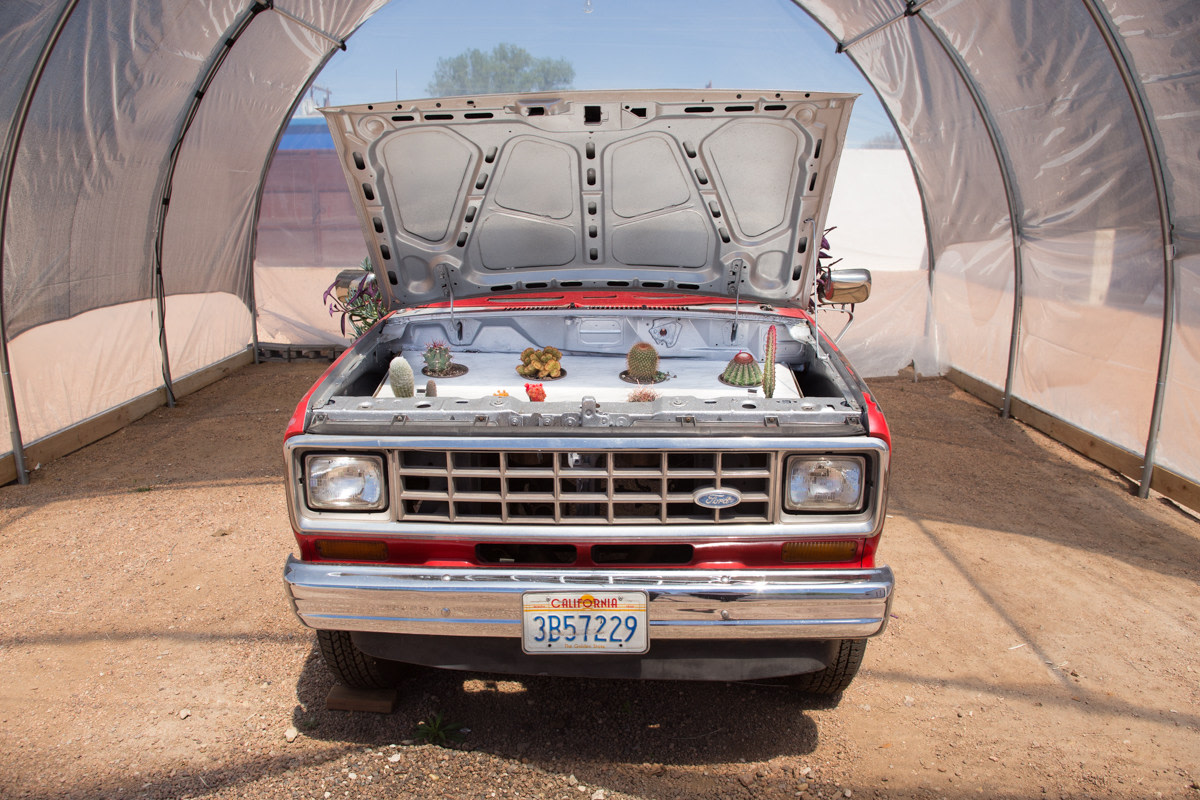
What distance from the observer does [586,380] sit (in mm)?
3232

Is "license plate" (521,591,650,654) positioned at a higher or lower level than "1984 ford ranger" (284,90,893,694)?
lower

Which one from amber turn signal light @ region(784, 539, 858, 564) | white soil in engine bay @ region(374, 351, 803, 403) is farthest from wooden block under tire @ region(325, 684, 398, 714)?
amber turn signal light @ region(784, 539, 858, 564)

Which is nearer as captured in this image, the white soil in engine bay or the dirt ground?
the dirt ground

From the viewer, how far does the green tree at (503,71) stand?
23.8 meters

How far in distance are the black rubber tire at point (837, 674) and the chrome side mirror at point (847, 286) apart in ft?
5.93

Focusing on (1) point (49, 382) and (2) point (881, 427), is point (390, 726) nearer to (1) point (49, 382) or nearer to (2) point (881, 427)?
(2) point (881, 427)

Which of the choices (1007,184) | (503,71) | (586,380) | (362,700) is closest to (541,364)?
(586,380)

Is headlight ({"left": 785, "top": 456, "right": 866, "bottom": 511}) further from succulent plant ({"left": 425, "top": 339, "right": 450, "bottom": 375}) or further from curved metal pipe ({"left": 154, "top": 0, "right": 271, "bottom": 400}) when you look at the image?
curved metal pipe ({"left": 154, "top": 0, "right": 271, "bottom": 400})

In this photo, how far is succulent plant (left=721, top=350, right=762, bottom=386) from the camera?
3078 millimetres

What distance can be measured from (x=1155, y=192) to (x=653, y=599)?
5.30m

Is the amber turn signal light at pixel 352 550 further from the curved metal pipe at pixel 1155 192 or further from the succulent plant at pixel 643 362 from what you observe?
the curved metal pipe at pixel 1155 192

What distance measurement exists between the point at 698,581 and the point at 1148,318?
201 inches

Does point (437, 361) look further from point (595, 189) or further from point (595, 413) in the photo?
point (595, 189)

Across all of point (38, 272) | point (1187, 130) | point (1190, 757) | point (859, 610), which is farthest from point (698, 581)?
point (38, 272)
